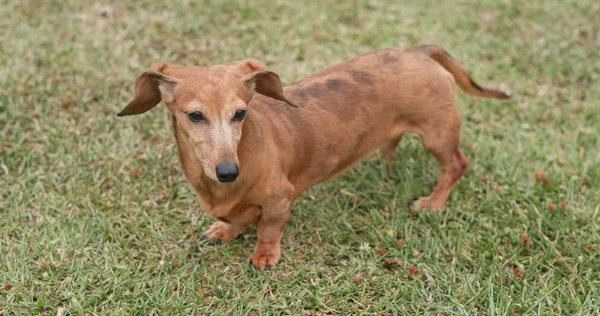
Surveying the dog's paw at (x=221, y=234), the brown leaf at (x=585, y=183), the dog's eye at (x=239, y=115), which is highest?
the dog's eye at (x=239, y=115)

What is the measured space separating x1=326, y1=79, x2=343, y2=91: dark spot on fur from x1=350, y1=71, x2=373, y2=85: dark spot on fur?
108mm

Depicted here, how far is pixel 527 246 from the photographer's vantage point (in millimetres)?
4043

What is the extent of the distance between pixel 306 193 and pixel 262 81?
58.5 inches

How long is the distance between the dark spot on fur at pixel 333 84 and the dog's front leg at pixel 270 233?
31.2 inches

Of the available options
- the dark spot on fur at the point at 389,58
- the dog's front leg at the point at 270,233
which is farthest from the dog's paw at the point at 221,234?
the dark spot on fur at the point at 389,58

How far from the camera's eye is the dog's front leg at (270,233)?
12.2 feet

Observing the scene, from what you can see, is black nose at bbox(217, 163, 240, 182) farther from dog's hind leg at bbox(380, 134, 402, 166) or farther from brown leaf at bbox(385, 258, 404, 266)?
dog's hind leg at bbox(380, 134, 402, 166)

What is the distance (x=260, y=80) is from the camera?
330 cm

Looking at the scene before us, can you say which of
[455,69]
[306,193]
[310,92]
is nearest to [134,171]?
[306,193]

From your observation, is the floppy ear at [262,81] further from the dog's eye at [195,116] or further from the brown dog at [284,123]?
the dog's eye at [195,116]

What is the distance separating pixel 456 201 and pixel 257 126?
183cm

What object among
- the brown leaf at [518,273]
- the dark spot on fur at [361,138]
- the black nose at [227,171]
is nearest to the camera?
the black nose at [227,171]

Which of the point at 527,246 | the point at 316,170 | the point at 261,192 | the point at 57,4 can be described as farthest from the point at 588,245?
the point at 57,4

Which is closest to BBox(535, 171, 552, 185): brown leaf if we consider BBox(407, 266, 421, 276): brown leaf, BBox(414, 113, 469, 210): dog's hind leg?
BBox(414, 113, 469, 210): dog's hind leg
